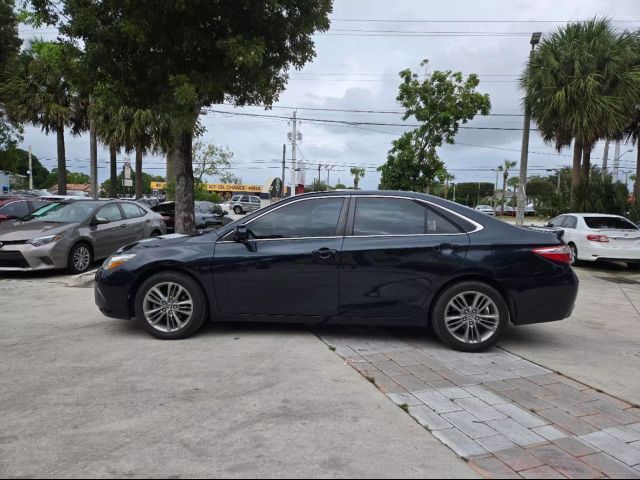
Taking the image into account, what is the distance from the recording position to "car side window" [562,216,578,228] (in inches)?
521

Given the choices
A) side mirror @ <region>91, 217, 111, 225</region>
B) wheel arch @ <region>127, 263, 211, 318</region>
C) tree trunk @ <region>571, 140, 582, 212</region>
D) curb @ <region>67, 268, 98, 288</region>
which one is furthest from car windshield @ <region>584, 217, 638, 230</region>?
curb @ <region>67, 268, 98, 288</region>

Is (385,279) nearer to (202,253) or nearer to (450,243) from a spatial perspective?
(450,243)

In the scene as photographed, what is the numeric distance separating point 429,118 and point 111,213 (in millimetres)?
11700

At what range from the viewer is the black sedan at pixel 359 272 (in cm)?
491

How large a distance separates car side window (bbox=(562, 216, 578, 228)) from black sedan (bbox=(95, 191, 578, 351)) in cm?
924

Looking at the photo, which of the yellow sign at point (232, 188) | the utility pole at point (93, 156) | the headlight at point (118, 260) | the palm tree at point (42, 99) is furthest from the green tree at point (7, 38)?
the yellow sign at point (232, 188)

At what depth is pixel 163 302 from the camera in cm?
513

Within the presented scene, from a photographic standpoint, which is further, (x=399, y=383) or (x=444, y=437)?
(x=399, y=383)

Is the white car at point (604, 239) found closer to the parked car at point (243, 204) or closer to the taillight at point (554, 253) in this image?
the taillight at point (554, 253)

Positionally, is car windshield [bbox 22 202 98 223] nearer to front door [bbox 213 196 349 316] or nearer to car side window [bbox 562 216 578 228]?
front door [bbox 213 196 349 316]

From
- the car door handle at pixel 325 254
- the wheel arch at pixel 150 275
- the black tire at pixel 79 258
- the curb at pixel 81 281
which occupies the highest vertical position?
the car door handle at pixel 325 254

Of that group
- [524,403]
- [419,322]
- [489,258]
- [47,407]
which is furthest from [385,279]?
[47,407]

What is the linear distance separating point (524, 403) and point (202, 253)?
3221mm

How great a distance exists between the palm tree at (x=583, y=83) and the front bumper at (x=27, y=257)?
14837 mm
